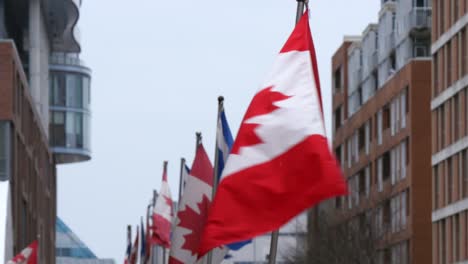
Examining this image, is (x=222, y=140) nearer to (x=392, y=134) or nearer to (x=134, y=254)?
(x=134, y=254)

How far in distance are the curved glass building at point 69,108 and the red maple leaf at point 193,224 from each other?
79677mm

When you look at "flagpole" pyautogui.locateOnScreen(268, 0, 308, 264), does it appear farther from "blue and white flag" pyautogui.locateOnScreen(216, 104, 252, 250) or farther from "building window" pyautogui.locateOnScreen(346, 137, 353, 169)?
"building window" pyautogui.locateOnScreen(346, 137, 353, 169)

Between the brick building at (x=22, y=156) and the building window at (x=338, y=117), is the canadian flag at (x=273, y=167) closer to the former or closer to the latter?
the brick building at (x=22, y=156)

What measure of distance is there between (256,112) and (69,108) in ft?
312

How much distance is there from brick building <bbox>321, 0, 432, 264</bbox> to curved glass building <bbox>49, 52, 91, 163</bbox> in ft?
53.7

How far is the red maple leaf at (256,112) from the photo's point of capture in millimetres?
18031

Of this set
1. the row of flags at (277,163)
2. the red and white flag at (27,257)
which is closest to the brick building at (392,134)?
the red and white flag at (27,257)

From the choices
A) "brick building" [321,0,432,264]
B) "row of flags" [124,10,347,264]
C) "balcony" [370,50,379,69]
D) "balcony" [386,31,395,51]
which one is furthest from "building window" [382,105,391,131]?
"row of flags" [124,10,347,264]

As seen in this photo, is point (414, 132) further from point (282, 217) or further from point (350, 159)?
point (282, 217)

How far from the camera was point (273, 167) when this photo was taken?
17844 mm

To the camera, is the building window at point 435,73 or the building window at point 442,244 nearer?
the building window at point 442,244

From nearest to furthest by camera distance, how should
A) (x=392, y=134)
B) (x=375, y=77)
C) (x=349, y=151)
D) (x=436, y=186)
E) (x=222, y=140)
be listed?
(x=222, y=140) < (x=436, y=186) < (x=392, y=134) < (x=375, y=77) < (x=349, y=151)

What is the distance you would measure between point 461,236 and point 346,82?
41979 millimetres

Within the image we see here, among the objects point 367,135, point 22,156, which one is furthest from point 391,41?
point 22,156
